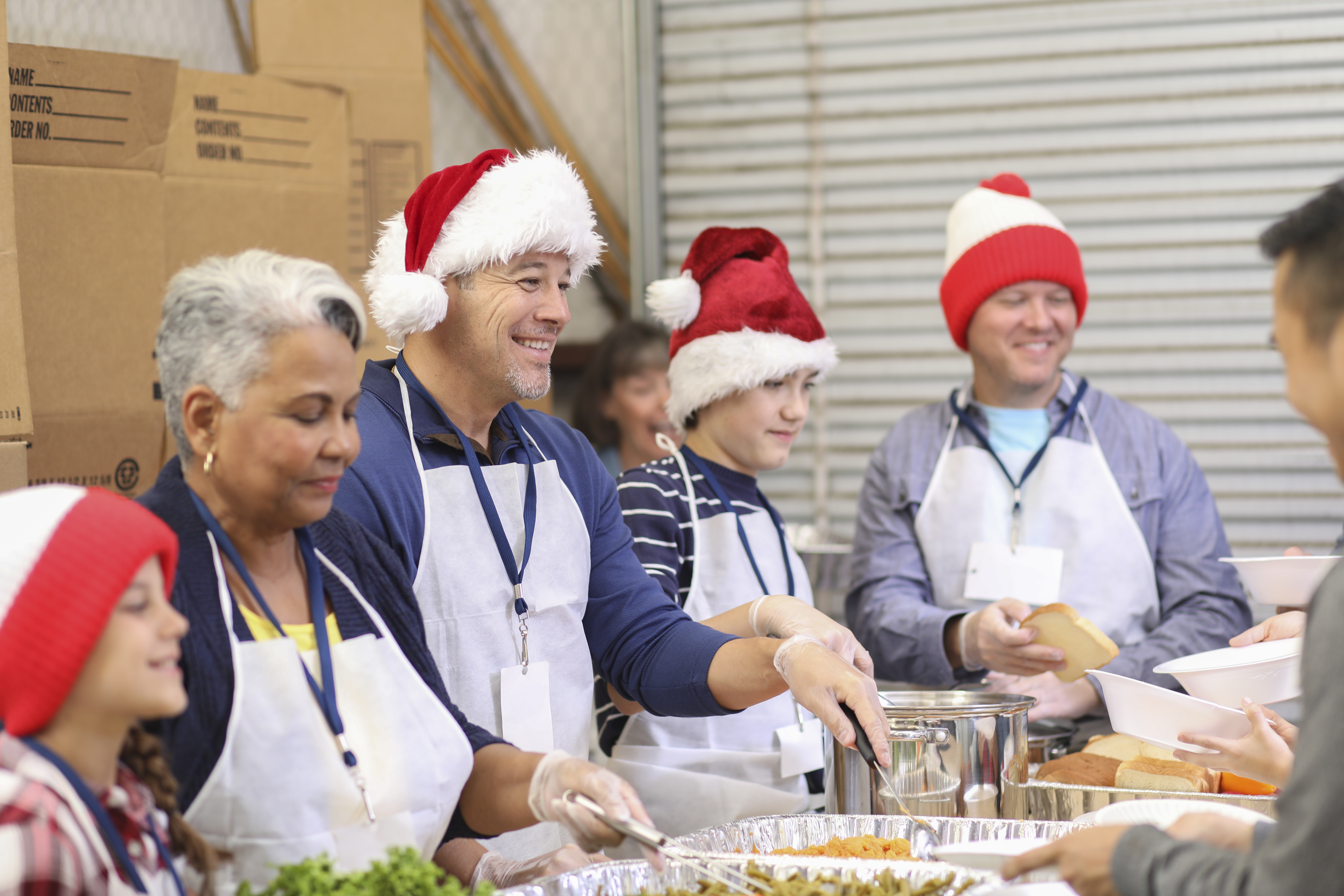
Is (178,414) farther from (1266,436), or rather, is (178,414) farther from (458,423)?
(1266,436)

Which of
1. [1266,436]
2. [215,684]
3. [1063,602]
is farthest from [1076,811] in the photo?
[1266,436]

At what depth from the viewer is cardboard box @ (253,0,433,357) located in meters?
3.11

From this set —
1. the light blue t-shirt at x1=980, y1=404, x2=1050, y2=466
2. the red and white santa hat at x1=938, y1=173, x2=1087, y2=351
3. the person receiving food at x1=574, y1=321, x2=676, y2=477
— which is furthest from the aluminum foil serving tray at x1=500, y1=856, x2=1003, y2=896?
the person receiving food at x1=574, y1=321, x2=676, y2=477

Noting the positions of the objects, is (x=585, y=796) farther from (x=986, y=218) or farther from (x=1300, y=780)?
Answer: (x=986, y=218)

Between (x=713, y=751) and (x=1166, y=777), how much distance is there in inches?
33.0

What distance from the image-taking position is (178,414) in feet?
4.48

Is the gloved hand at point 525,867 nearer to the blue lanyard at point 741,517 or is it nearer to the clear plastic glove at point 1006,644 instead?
the blue lanyard at point 741,517

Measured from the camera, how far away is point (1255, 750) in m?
1.77

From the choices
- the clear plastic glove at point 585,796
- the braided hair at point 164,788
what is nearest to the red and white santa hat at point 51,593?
the braided hair at point 164,788

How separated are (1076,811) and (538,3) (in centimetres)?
328

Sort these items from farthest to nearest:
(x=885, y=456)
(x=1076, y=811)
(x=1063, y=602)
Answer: (x=885, y=456) → (x=1063, y=602) → (x=1076, y=811)

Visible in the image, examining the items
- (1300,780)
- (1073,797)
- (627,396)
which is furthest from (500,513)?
(627,396)

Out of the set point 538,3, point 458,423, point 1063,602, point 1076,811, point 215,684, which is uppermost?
point 538,3

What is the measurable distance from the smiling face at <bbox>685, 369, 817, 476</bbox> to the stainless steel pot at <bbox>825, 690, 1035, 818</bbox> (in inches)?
33.6
